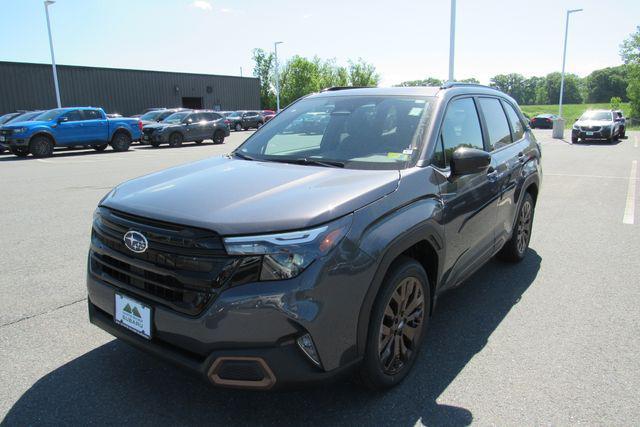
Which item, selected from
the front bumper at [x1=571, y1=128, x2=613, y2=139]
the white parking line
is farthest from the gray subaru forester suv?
the front bumper at [x1=571, y1=128, x2=613, y2=139]

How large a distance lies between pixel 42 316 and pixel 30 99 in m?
35.6

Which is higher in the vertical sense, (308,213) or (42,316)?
(308,213)

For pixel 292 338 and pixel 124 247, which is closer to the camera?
pixel 292 338

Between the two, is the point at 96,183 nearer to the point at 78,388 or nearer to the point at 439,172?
the point at 78,388

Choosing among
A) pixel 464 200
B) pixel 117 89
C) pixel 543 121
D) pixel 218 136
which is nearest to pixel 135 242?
pixel 464 200

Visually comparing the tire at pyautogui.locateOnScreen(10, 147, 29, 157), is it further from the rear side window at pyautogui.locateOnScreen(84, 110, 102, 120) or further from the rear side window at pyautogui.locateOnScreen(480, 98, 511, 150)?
the rear side window at pyautogui.locateOnScreen(480, 98, 511, 150)

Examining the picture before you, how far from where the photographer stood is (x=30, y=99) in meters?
33.2

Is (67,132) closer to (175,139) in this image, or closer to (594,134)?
(175,139)

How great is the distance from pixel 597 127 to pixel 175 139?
66.1 ft

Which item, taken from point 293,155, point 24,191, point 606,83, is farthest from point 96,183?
point 606,83

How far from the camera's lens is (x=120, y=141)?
1931cm

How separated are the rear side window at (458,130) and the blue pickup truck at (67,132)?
1687 cm

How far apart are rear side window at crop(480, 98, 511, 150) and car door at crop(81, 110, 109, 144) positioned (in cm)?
1726

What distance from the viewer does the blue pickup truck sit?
16422 mm
